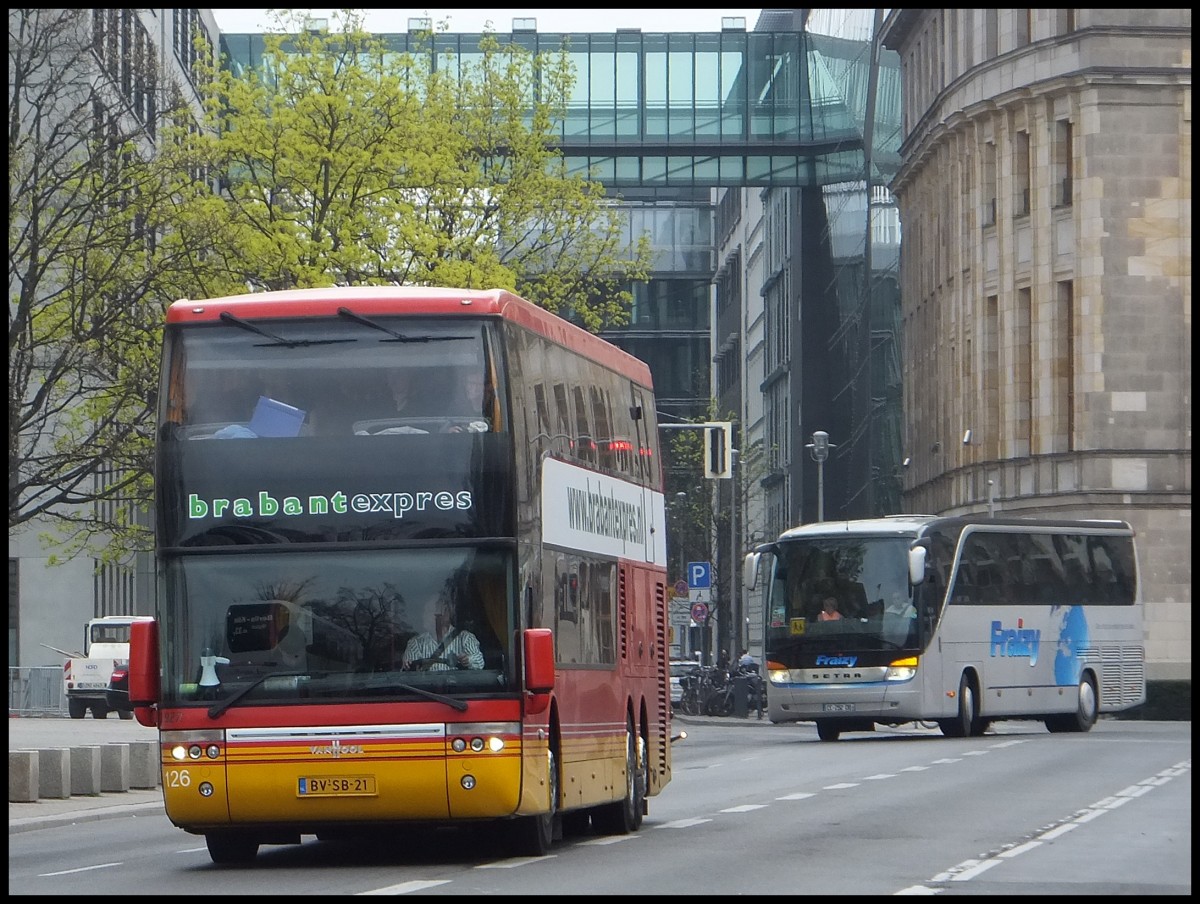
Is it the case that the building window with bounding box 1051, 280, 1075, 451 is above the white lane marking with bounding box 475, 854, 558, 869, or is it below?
above

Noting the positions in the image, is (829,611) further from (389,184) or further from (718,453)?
(389,184)

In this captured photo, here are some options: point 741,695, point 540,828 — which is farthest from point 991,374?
point 540,828

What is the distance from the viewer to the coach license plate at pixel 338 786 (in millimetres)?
15438

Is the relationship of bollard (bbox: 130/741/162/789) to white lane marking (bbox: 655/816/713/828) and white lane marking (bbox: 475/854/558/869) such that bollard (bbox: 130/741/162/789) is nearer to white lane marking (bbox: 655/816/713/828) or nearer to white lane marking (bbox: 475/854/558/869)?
white lane marking (bbox: 655/816/713/828)

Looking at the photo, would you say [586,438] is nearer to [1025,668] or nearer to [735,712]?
[1025,668]

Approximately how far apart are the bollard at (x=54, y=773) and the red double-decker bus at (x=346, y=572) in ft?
35.5

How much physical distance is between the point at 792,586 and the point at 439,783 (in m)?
23.7

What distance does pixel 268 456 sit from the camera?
1567cm

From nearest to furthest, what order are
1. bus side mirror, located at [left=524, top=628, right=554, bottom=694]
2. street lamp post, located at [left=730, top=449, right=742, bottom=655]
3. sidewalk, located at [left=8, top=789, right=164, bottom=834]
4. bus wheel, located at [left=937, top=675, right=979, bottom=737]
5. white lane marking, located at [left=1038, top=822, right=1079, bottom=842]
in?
bus side mirror, located at [left=524, top=628, right=554, bottom=694]
white lane marking, located at [left=1038, top=822, right=1079, bottom=842]
sidewalk, located at [left=8, top=789, right=164, bottom=834]
bus wheel, located at [left=937, top=675, right=979, bottom=737]
street lamp post, located at [left=730, top=449, right=742, bottom=655]

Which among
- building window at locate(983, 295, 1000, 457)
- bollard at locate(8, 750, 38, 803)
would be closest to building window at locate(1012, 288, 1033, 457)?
building window at locate(983, 295, 1000, 457)

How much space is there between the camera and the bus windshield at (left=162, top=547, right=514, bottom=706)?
15.5m

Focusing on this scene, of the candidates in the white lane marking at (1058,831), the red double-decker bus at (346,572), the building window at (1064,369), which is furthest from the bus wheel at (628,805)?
the building window at (1064,369)

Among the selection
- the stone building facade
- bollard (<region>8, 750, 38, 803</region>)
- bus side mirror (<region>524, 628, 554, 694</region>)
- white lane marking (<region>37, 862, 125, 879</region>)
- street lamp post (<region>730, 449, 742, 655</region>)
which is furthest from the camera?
street lamp post (<region>730, 449, 742, 655</region>)

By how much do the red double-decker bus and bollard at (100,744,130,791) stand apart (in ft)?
40.1
